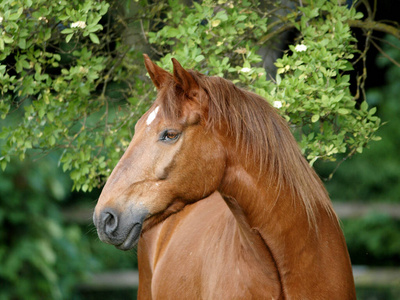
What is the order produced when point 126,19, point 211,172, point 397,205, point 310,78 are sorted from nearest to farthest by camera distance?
point 211,172 < point 310,78 < point 126,19 < point 397,205

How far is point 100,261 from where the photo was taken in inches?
293

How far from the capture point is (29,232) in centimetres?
601

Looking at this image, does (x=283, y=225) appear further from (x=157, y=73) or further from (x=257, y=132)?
(x=157, y=73)

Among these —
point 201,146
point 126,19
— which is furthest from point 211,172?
point 126,19

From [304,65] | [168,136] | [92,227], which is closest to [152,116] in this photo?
[168,136]

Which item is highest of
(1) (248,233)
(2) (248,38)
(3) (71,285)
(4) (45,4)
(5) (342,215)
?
(4) (45,4)

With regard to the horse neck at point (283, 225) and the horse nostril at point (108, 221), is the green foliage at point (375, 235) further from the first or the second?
the horse nostril at point (108, 221)

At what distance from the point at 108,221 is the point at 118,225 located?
0.15 feet

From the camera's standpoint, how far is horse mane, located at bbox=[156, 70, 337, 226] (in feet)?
7.82

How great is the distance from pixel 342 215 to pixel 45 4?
5.27m

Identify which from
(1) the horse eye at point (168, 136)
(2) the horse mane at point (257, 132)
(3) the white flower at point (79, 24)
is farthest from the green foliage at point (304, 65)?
(1) the horse eye at point (168, 136)

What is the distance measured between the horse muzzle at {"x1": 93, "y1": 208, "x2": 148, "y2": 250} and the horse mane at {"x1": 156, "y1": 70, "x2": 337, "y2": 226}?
0.48 meters

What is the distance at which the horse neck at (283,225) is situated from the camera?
239 cm

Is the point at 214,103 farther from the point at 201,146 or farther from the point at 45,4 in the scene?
the point at 45,4
